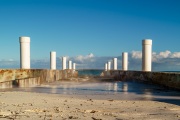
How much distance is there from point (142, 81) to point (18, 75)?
30.3 ft

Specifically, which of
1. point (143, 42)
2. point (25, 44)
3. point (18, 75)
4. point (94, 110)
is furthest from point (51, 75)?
point (94, 110)

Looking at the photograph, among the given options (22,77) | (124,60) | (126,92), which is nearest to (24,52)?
(22,77)

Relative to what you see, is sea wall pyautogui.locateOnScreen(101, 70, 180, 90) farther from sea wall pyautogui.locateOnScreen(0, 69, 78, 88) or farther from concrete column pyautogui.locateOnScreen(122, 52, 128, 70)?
concrete column pyautogui.locateOnScreen(122, 52, 128, 70)

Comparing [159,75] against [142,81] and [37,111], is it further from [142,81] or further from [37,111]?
[37,111]

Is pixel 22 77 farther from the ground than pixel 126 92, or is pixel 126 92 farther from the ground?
pixel 22 77

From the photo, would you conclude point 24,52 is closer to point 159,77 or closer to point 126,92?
point 159,77

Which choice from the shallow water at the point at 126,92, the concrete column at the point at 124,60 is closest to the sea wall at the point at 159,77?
the shallow water at the point at 126,92

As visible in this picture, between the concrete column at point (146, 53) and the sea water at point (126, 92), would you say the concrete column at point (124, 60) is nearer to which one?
the concrete column at point (146, 53)

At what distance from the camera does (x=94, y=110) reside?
7473mm

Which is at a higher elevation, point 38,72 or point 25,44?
point 25,44

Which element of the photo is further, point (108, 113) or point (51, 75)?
point (51, 75)

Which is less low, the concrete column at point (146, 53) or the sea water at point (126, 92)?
the concrete column at point (146, 53)

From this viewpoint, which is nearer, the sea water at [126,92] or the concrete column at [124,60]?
the sea water at [126,92]

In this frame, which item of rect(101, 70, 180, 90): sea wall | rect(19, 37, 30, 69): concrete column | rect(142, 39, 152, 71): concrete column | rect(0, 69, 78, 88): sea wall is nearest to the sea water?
rect(101, 70, 180, 90): sea wall
